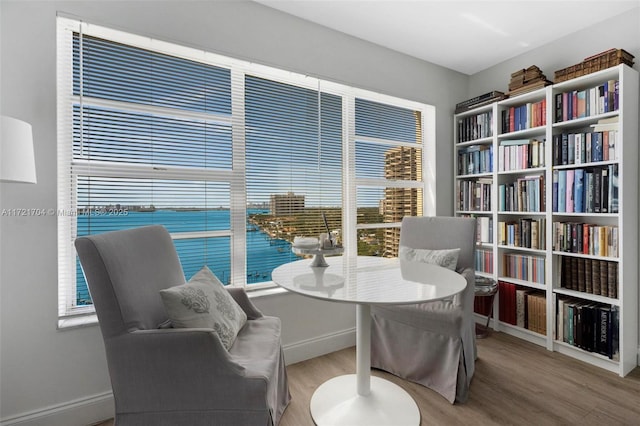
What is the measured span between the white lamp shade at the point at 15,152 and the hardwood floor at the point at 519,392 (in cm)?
139

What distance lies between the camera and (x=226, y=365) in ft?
3.96

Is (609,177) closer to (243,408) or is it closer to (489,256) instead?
(489,256)

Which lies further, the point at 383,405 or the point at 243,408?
the point at 383,405

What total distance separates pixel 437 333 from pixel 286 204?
55.1 inches

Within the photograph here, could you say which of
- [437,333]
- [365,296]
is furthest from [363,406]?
[365,296]

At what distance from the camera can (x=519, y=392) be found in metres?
1.99

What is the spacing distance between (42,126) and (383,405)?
2.33m

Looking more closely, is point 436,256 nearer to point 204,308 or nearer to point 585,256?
point 585,256

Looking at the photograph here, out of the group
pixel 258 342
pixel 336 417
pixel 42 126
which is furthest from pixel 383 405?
pixel 42 126

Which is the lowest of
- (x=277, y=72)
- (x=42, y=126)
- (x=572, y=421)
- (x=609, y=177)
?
(x=572, y=421)

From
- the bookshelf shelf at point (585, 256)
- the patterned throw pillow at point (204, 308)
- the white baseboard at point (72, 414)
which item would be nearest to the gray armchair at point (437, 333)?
the bookshelf shelf at point (585, 256)

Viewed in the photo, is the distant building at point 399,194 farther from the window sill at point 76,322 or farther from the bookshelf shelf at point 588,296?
the window sill at point 76,322

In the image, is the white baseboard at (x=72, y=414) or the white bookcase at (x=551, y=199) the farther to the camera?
the white bookcase at (x=551, y=199)

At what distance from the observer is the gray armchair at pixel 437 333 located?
1.91 metres
